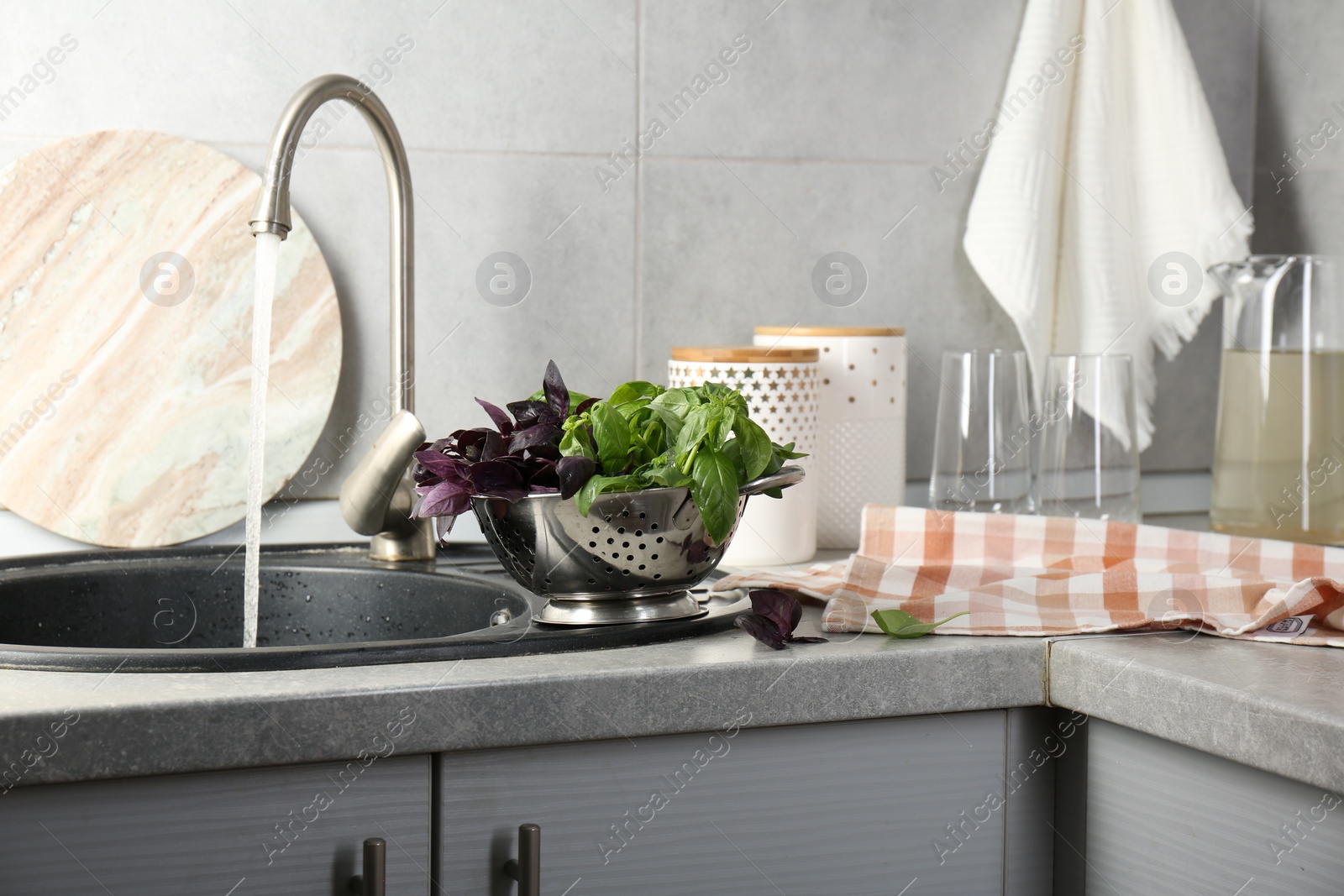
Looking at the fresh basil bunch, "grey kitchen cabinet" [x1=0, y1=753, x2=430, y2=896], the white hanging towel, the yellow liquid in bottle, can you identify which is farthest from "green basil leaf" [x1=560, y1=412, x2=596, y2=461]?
the yellow liquid in bottle

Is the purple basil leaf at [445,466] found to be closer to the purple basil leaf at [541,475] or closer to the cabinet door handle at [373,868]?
the purple basil leaf at [541,475]

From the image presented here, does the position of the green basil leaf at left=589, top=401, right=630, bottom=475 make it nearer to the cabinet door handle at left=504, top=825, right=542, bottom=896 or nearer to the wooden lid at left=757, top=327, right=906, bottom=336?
the cabinet door handle at left=504, top=825, right=542, bottom=896

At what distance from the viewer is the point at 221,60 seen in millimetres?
1107

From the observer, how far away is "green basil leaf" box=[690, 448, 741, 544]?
0.75 m

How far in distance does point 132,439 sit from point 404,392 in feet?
0.84

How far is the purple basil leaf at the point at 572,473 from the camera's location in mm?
741

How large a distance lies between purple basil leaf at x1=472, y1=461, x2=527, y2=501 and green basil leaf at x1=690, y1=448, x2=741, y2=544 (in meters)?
0.11

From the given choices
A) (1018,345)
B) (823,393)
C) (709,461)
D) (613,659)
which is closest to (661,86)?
(823,393)

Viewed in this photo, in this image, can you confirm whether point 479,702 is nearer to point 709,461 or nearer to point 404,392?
point 709,461

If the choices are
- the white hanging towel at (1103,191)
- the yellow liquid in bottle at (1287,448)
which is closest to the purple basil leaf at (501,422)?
the white hanging towel at (1103,191)

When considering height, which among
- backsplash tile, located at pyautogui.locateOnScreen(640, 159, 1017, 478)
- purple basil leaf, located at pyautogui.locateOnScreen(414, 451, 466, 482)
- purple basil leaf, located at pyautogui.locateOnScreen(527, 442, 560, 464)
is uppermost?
backsplash tile, located at pyautogui.locateOnScreen(640, 159, 1017, 478)

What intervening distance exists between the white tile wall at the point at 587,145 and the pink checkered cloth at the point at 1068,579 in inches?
12.5

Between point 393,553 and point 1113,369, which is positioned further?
point 1113,369

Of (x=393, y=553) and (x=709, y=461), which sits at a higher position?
(x=709, y=461)
